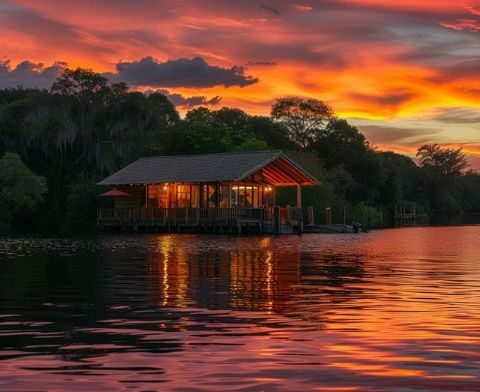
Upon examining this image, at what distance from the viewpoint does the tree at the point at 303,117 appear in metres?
124

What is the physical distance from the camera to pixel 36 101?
279 feet

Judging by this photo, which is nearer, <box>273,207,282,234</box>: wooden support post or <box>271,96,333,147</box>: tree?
<box>273,207,282,234</box>: wooden support post

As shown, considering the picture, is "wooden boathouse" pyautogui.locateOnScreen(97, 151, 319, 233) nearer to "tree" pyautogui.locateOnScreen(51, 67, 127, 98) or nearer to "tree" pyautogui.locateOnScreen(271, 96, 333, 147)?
"tree" pyautogui.locateOnScreen(51, 67, 127, 98)

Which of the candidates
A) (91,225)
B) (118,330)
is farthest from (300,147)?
(118,330)

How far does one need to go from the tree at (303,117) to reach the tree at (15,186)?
55723mm

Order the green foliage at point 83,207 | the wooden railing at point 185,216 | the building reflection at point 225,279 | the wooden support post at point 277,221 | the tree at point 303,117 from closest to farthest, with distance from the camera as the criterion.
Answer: the building reflection at point 225,279 → the wooden support post at point 277,221 → the wooden railing at point 185,216 → the green foliage at point 83,207 → the tree at point 303,117

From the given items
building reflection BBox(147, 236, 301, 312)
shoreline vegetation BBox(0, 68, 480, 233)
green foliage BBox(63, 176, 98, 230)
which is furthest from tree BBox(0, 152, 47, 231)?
building reflection BBox(147, 236, 301, 312)

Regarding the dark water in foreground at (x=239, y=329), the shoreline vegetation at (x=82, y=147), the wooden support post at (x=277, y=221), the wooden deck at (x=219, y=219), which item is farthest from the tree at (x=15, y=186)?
the dark water in foreground at (x=239, y=329)

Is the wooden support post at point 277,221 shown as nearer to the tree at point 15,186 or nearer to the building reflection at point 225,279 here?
the building reflection at point 225,279

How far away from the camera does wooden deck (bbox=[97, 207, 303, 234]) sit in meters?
62.5

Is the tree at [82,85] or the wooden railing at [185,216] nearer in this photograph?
the wooden railing at [185,216]

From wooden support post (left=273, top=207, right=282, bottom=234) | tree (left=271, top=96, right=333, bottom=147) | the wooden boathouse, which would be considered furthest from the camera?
tree (left=271, top=96, right=333, bottom=147)

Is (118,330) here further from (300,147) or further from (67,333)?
(300,147)

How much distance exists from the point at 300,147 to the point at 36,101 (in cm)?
4513
